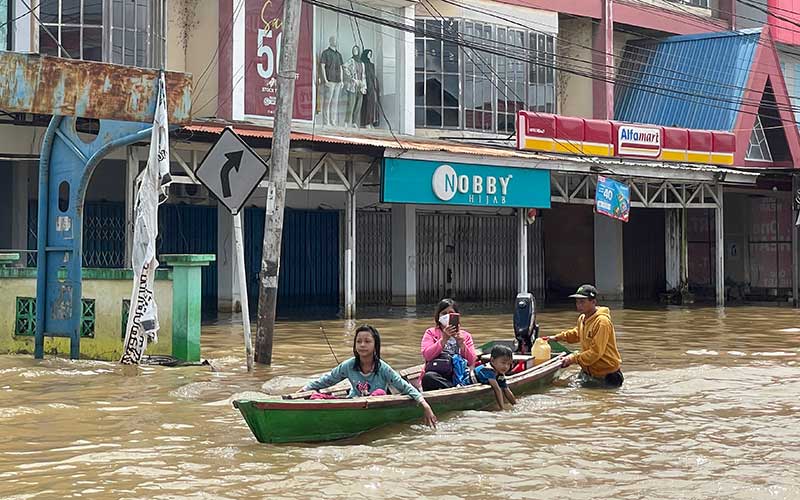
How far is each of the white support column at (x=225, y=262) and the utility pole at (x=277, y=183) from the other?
10292 mm

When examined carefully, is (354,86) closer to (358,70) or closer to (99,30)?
(358,70)

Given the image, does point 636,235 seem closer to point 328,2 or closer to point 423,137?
point 423,137

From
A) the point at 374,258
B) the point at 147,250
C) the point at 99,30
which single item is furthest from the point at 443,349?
the point at 374,258

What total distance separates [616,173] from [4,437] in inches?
744

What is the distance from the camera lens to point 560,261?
3225 cm

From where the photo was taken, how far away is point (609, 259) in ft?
98.6

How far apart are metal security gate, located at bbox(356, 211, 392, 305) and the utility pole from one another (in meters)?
13.1

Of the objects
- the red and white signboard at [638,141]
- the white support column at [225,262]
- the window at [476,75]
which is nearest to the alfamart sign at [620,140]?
the red and white signboard at [638,141]

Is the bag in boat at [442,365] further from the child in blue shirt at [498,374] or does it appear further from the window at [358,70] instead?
the window at [358,70]

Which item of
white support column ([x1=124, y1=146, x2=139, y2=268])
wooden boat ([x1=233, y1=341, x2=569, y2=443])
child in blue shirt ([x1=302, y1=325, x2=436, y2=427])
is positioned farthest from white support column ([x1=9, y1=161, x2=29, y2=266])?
child in blue shirt ([x1=302, y1=325, x2=436, y2=427])

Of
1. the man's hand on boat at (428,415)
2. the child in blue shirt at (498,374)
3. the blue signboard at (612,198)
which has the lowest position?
the man's hand on boat at (428,415)

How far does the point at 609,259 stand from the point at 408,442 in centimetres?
2214

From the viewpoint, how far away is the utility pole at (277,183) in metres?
13.3

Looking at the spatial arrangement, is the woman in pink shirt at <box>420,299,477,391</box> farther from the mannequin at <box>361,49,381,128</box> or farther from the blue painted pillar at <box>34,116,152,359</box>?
the mannequin at <box>361,49,381,128</box>
